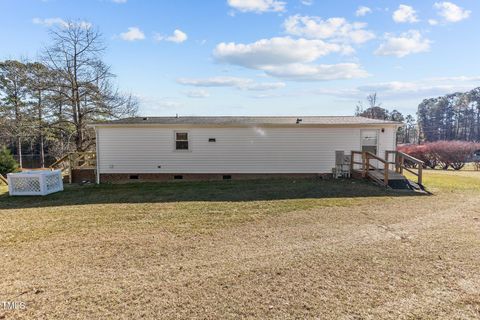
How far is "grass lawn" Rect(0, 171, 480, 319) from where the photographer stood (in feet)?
9.19

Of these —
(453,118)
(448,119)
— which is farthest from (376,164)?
(453,118)

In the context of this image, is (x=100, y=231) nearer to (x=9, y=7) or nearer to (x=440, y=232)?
(x=440, y=232)

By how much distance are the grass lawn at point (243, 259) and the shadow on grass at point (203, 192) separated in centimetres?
53

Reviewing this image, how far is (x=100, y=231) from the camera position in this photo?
5.30m

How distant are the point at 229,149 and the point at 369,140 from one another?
5978 mm

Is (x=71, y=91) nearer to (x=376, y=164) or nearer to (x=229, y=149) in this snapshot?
(x=229, y=149)

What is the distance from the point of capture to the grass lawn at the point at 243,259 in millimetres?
2801

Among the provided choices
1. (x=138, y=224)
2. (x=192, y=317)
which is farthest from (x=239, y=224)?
(x=192, y=317)

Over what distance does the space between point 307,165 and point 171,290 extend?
380 inches

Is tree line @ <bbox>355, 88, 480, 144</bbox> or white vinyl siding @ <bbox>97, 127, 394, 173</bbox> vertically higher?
tree line @ <bbox>355, 88, 480, 144</bbox>

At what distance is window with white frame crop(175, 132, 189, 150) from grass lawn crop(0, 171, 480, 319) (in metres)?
4.52

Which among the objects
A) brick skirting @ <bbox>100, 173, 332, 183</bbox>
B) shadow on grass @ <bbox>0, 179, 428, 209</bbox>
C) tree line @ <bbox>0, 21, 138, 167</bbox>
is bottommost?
shadow on grass @ <bbox>0, 179, 428, 209</bbox>

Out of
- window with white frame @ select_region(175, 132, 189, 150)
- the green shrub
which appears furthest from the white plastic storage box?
the green shrub

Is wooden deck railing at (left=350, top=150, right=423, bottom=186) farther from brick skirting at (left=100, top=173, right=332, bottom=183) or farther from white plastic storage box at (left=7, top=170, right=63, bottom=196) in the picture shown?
white plastic storage box at (left=7, top=170, right=63, bottom=196)
